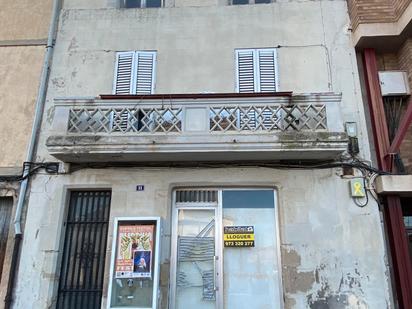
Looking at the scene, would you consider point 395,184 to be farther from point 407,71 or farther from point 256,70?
point 256,70

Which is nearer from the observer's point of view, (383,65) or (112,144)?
(112,144)

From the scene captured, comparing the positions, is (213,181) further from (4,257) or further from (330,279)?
(4,257)

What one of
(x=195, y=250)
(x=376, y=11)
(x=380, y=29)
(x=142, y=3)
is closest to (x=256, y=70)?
(x=380, y=29)

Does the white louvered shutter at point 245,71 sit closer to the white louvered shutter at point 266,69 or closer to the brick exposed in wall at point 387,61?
the white louvered shutter at point 266,69

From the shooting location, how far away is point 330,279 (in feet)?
25.8

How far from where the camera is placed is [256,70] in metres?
9.55

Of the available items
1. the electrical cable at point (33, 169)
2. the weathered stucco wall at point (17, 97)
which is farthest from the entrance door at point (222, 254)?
the weathered stucco wall at point (17, 97)

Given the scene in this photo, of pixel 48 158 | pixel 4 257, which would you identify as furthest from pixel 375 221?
pixel 4 257

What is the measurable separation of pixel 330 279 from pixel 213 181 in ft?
10.1

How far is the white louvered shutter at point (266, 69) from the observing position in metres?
9.45

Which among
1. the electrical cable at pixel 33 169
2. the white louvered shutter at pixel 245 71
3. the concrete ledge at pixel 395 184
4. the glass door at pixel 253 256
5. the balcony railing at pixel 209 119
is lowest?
the glass door at pixel 253 256

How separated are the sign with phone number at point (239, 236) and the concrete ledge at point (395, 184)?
9.24 feet

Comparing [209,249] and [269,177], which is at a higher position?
[269,177]

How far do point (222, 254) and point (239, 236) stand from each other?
0.52 metres
